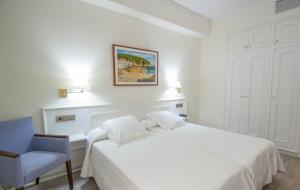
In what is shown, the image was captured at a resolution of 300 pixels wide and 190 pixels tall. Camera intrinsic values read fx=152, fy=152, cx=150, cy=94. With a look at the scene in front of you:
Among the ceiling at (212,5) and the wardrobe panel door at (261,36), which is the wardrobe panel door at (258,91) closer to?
the wardrobe panel door at (261,36)

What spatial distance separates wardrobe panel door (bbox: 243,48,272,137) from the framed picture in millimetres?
2005

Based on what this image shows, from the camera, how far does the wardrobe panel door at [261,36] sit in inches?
115

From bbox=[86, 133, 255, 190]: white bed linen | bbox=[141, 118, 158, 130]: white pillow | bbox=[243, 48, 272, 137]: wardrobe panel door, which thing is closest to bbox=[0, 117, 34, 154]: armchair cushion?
bbox=[86, 133, 255, 190]: white bed linen

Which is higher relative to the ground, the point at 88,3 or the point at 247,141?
the point at 88,3

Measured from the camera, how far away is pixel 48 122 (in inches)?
82.4

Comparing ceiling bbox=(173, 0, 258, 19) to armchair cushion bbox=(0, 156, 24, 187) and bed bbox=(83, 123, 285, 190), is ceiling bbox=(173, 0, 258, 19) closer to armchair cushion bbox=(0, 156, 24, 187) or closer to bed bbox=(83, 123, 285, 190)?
bed bbox=(83, 123, 285, 190)

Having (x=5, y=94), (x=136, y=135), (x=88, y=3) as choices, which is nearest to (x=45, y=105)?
(x=5, y=94)

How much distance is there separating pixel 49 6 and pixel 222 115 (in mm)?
3970

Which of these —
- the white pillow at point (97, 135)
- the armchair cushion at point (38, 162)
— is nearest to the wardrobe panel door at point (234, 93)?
the white pillow at point (97, 135)

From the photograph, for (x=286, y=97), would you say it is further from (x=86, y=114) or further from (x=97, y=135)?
(x=86, y=114)

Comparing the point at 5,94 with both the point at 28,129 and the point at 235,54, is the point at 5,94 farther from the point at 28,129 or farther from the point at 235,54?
the point at 235,54

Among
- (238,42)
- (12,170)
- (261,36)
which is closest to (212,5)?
(238,42)

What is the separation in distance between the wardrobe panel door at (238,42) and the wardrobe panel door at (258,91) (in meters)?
0.22

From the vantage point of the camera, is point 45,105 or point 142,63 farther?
point 142,63
